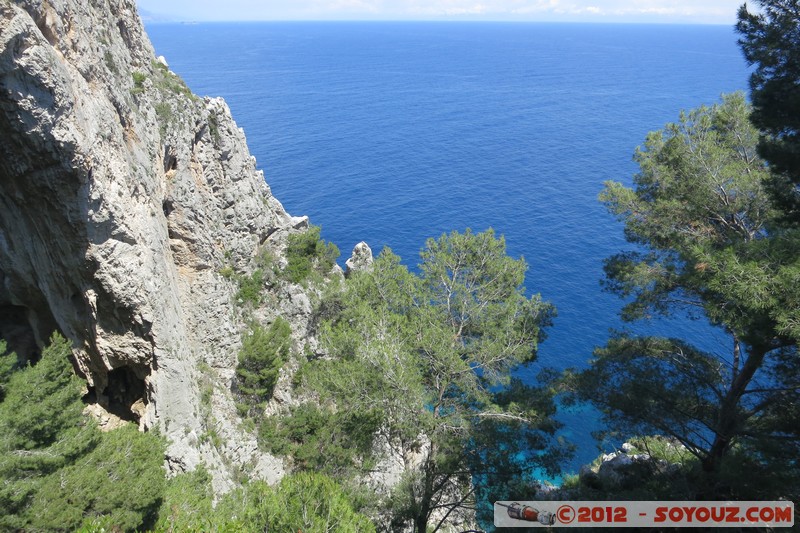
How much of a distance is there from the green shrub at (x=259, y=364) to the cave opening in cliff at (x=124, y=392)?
16.7ft

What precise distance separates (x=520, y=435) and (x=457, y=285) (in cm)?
588

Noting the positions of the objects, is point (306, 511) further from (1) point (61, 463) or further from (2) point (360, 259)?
(2) point (360, 259)

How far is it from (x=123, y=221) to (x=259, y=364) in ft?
36.9

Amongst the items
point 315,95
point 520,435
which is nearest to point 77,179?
point 520,435

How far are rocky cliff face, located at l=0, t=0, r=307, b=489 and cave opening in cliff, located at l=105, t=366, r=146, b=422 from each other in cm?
6

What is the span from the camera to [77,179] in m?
16.3

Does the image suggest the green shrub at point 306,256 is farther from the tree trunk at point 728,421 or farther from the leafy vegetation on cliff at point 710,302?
the tree trunk at point 728,421

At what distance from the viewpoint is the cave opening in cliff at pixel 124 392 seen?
22.5 metres

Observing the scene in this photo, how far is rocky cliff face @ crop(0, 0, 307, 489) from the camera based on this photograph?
15.4 m

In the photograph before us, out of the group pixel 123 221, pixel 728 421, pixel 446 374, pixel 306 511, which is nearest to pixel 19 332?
pixel 123 221

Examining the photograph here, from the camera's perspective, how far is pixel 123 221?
60.6 ft

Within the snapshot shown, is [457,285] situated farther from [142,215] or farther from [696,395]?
[142,215]

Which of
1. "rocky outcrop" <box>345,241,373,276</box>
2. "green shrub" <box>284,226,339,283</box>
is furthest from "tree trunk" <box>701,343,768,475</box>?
"rocky outcrop" <box>345,241,373,276</box>

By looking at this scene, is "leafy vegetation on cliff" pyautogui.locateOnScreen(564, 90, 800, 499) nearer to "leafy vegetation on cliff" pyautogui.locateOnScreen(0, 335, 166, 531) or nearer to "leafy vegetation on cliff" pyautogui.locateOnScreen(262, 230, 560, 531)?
"leafy vegetation on cliff" pyautogui.locateOnScreen(262, 230, 560, 531)
